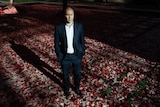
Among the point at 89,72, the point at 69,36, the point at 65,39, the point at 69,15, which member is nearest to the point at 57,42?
the point at 65,39

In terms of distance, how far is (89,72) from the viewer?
8.05 metres

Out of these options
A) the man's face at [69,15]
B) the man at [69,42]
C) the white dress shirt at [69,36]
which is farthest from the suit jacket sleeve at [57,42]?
the man's face at [69,15]

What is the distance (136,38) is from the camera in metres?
12.4

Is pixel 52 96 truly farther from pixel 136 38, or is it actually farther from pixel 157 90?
pixel 136 38

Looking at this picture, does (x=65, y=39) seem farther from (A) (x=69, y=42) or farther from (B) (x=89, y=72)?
(B) (x=89, y=72)

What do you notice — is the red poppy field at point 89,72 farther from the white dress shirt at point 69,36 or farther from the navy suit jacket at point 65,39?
the white dress shirt at point 69,36

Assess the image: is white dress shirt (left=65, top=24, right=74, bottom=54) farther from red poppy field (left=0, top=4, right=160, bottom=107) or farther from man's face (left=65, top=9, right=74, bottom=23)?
red poppy field (left=0, top=4, right=160, bottom=107)

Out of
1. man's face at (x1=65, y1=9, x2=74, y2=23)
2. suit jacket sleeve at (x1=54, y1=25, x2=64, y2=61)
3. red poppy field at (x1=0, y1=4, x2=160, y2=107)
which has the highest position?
man's face at (x1=65, y1=9, x2=74, y2=23)

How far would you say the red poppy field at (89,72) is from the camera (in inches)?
247

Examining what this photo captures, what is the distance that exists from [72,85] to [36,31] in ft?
27.0

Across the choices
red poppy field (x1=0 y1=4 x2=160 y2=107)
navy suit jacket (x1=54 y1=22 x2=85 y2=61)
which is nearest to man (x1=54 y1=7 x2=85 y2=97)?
navy suit jacket (x1=54 y1=22 x2=85 y2=61)

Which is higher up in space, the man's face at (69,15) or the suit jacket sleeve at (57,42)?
the man's face at (69,15)

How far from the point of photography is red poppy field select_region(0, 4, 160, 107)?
20.6 feet

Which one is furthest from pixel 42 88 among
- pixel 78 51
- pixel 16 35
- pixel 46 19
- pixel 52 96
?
pixel 46 19
